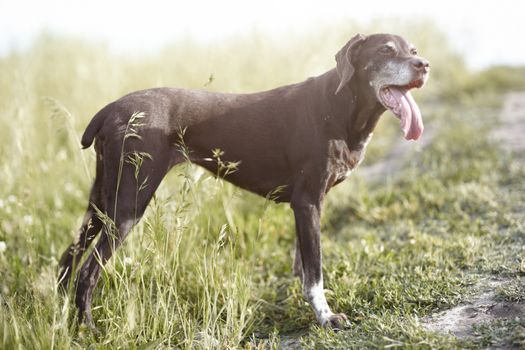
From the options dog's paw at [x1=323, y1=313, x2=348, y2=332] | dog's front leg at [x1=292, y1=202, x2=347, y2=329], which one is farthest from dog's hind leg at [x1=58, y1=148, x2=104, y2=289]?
dog's paw at [x1=323, y1=313, x2=348, y2=332]

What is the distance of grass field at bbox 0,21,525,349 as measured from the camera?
325 cm

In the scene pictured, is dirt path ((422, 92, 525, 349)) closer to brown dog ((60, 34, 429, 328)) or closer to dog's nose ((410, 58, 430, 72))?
brown dog ((60, 34, 429, 328))

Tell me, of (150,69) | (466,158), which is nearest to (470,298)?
(466,158)

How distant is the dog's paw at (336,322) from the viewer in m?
3.51

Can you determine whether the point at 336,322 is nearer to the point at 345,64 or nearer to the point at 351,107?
the point at 351,107

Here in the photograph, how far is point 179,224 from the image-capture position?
339 cm

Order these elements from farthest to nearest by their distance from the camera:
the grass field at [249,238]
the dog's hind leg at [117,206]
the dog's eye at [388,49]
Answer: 1. the dog's eye at [388,49]
2. the dog's hind leg at [117,206]
3. the grass field at [249,238]

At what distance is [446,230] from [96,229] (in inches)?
111

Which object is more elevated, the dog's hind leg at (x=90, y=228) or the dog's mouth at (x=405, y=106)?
the dog's mouth at (x=405, y=106)

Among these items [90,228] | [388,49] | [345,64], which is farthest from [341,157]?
[90,228]

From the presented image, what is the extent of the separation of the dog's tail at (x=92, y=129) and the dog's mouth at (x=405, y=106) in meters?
1.74

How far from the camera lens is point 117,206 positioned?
11.5ft

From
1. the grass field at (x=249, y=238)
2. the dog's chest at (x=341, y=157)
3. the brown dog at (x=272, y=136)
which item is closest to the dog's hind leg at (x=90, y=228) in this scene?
the brown dog at (x=272, y=136)

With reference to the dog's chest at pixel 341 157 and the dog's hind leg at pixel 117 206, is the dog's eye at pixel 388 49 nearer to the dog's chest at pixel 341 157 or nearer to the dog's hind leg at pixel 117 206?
the dog's chest at pixel 341 157
